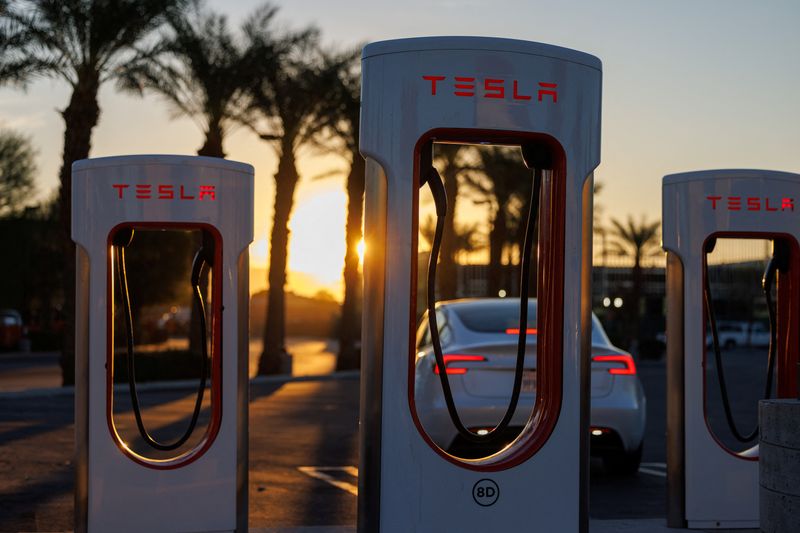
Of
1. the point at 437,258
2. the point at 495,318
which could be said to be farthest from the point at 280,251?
the point at 437,258

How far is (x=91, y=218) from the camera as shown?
5.82 m

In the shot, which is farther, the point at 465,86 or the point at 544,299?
the point at 544,299

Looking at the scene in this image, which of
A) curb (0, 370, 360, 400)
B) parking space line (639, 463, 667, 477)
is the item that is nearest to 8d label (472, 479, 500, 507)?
parking space line (639, 463, 667, 477)

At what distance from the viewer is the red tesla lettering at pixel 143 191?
587 centimetres

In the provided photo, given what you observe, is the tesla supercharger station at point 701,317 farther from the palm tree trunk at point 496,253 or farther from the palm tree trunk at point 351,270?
the palm tree trunk at point 496,253

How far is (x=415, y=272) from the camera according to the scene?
13.6ft

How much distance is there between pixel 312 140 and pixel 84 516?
81.3 ft

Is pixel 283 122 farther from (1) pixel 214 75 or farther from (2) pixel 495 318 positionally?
(2) pixel 495 318

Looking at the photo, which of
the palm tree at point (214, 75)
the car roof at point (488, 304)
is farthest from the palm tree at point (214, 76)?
the car roof at point (488, 304)

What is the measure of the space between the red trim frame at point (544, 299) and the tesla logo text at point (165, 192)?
77.6 inches

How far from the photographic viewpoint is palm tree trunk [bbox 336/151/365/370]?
31047mm

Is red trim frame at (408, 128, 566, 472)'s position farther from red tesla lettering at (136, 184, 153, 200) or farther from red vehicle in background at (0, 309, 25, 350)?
red vehicle in background at (0, 309, 25, 350)

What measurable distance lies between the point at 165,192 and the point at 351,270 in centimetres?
2657

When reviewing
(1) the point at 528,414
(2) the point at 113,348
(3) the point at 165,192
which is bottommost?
(1) the point at 528,414
